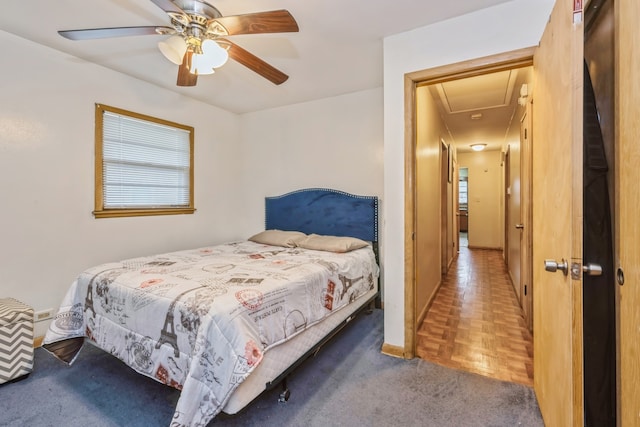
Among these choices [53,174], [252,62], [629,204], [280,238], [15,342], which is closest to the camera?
[629,204]

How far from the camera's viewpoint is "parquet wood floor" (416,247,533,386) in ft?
6.93

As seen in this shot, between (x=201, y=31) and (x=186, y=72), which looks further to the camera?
(x=186, y=72)

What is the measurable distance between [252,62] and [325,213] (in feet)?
6.25

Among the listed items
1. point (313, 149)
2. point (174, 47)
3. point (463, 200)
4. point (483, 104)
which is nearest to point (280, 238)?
point (313, 149)

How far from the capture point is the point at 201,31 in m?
1.82

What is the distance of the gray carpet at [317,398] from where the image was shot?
1.58m

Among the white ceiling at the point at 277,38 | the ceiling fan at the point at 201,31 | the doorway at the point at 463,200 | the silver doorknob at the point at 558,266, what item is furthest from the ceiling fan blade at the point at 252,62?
the doorway at the point at 463,200

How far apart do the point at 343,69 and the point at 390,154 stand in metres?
1.17

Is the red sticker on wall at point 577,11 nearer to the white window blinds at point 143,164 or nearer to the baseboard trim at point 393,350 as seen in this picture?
the baseboard trim at point 393,350

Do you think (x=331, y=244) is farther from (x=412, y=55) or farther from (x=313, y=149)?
(x=412, y=55)

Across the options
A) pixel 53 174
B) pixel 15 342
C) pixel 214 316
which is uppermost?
pixel 53 174

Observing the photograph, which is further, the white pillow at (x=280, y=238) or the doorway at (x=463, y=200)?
the doorway at (x=463, y=200)

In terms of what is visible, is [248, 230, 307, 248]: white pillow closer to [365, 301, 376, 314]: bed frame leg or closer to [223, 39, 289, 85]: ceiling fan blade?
[365, 301, 376, 314]: bed frame leg

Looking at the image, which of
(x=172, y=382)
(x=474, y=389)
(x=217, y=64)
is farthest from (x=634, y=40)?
(x=172, y=382)
